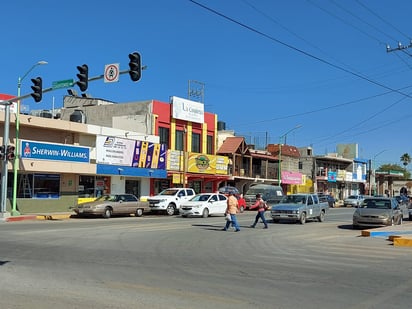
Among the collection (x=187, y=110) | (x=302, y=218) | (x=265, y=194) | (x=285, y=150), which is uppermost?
(x=187, y=110)

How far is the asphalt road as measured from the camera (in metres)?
7.79

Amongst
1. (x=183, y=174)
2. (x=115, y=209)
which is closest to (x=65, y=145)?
(x=115, y=209)

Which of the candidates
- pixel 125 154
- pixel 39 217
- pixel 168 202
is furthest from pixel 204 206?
pixel 39 217

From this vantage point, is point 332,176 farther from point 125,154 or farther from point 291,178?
point 125,154

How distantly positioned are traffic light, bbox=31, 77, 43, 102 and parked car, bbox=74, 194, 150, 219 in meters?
8.58

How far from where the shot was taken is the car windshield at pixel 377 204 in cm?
2470

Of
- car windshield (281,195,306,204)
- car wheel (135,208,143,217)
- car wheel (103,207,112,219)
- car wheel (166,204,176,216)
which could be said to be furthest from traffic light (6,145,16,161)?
car windshield (281,195,306,204)

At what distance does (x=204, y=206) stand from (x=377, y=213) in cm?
1146

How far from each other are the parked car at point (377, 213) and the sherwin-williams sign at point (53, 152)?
19386 millimetres

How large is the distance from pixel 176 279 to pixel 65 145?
26.2 meters

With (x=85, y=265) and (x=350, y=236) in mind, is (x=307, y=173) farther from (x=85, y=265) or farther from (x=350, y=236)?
(x=85, y=265)

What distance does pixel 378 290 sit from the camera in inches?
347

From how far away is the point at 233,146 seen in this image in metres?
53.3

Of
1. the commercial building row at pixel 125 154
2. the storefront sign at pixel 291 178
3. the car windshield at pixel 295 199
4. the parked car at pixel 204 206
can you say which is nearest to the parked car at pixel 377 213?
the car windshield at pixel 295 199
